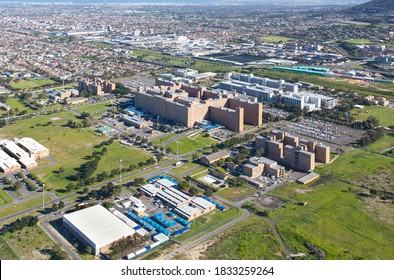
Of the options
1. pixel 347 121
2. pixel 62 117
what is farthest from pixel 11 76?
pixel 347 121

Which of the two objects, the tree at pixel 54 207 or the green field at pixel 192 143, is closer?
the tree at pixel 54 207

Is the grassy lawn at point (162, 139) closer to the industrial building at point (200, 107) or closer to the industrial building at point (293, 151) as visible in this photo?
the industrial building at point (200, 107)

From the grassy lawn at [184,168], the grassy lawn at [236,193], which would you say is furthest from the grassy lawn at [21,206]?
the grassy lawn at [236,193]

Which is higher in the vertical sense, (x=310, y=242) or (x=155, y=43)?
(x=155, y=43)

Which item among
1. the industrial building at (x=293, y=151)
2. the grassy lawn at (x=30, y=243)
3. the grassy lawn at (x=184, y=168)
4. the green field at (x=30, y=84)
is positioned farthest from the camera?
the green field at (x=30, y=84)

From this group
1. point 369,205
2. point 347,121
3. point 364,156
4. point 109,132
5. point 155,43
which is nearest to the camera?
point 369,205

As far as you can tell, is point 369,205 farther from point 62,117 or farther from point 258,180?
point 62,117

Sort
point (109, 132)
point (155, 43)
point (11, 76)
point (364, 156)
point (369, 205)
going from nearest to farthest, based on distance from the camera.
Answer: point (369, 205)
point (364, 156)
point (109, 132)
point (11, 76)
point (155, 43)
